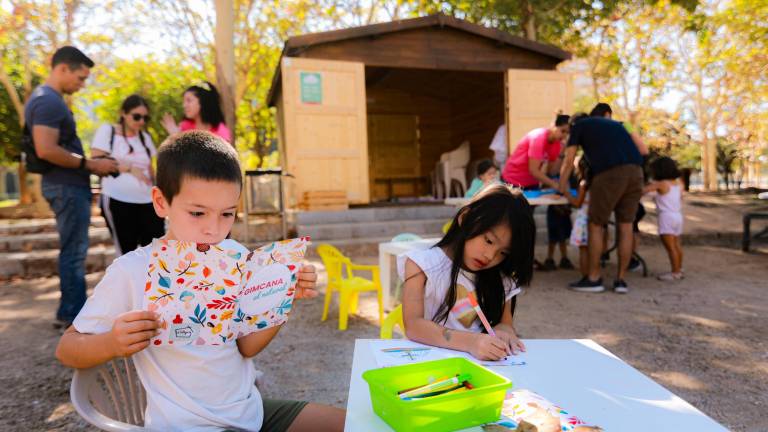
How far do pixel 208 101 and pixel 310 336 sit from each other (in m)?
1.89

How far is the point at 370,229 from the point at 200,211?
245 inches

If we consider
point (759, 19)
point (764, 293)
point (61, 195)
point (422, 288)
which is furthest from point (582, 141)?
point (759, 19)

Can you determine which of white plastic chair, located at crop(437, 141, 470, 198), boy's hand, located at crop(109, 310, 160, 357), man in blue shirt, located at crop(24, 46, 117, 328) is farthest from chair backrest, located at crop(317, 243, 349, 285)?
white plastic chair, located at crop(437, 141, 470, 198)

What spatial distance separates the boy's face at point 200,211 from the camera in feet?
3.78

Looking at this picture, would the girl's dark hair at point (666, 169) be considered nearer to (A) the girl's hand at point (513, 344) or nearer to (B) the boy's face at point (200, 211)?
(A) the girl's hand at point (513, 344)

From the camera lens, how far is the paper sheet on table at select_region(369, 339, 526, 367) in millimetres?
1238

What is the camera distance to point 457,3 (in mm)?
11172

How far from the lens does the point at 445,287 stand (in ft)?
5.65

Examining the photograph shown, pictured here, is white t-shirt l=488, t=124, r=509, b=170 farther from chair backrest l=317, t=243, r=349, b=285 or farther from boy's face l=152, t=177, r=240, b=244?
boy's face l=152, t=177, r=240, b=244

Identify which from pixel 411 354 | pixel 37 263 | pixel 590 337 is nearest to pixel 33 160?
pixel 411 354

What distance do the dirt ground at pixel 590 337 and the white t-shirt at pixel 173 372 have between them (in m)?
1.30

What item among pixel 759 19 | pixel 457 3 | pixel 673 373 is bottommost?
pixel 673 373

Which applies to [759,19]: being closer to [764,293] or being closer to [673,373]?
[764,293]

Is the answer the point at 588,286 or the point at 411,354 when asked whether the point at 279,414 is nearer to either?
the point at 411,354
